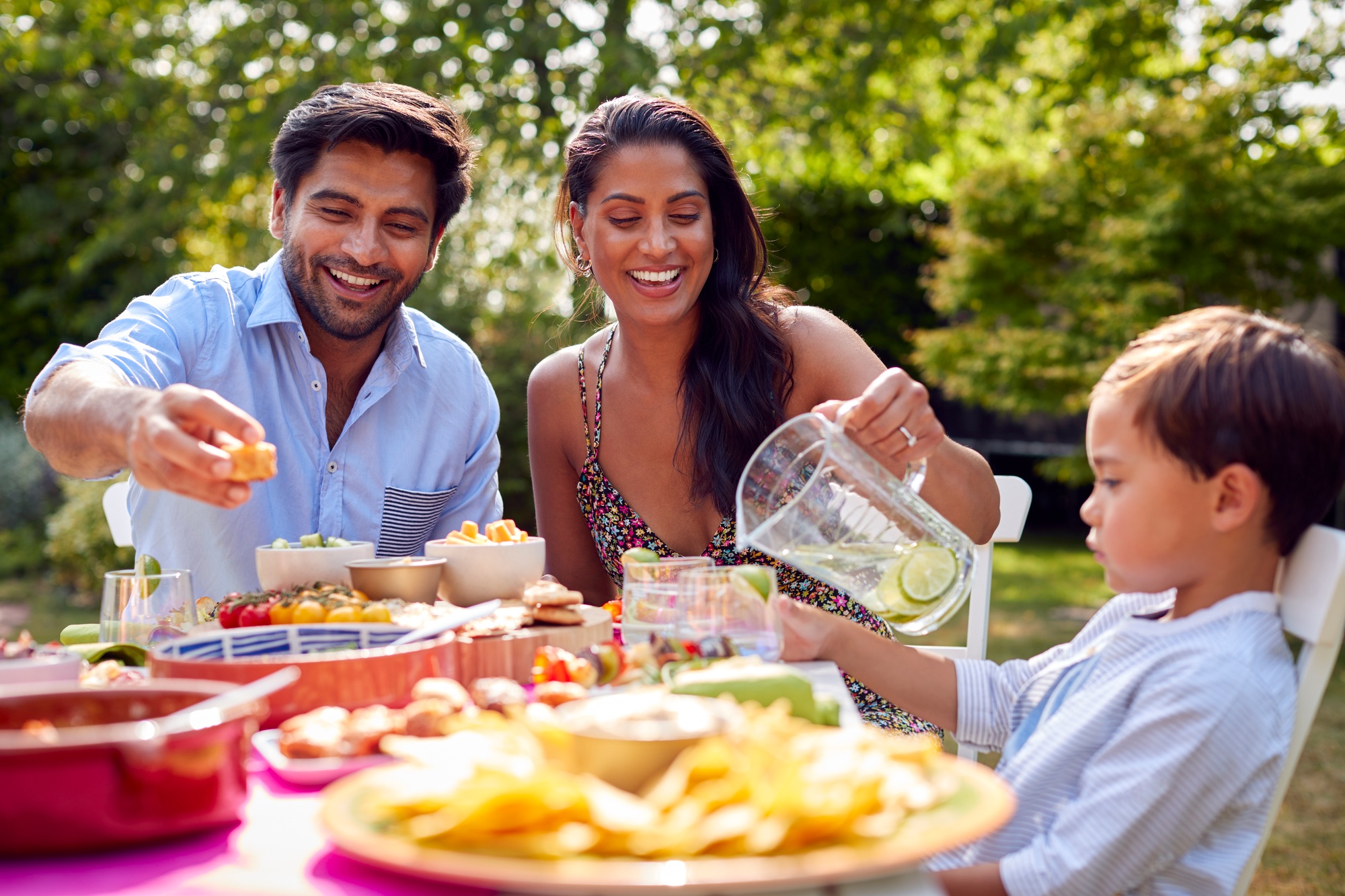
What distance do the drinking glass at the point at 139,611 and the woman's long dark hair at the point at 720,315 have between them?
157 centimetres

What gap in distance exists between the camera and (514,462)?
331 inches

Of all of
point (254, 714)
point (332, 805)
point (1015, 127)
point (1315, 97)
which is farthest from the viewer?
point (1015, 127)

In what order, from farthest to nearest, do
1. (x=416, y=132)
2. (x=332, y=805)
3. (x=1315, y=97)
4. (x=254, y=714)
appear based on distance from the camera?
(x=1315, y=97) < (x=416, y=132) < (x=254, y=714) < (x=332, y=805)

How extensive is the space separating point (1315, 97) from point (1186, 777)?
944cm

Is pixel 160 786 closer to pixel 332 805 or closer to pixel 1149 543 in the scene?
pixel 332 805

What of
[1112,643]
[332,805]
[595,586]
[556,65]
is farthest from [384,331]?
[556,65]

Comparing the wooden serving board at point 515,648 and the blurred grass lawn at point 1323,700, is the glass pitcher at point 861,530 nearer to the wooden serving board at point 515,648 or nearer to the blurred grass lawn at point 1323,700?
the wooden serving board at point 515,648

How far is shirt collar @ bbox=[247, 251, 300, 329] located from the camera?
3203 millimetres

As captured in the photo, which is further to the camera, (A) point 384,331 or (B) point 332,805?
(A) point 384,331

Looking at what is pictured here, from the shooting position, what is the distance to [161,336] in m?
3.01

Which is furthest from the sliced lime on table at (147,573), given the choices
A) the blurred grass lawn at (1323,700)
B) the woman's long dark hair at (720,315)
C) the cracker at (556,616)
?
the blurred grass lawn at (1323,700)

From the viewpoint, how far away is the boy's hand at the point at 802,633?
1.97 m

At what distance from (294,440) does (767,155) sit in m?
8.15

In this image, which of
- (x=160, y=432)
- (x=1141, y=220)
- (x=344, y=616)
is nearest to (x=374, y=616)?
(x=344, y=616)
